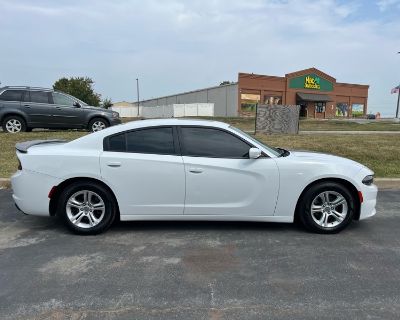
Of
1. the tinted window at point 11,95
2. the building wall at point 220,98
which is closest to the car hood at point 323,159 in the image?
the tinted window at point 11,95

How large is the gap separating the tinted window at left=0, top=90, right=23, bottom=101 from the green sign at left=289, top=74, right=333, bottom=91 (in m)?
49.7

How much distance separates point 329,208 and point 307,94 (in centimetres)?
5744

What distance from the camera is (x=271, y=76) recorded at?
56.5m

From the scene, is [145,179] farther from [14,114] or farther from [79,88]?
[79,88]

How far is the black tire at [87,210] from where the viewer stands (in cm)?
476

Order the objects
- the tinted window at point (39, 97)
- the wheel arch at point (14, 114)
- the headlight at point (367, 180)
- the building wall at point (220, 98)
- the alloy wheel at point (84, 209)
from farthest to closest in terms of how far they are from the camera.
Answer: the building wall at point (220, 98)
the tinted window at point (39, 97)
the wheel arch at point (14, 114)
the headlight at point (367, 180)
the alloy wheel at point (84, 209)

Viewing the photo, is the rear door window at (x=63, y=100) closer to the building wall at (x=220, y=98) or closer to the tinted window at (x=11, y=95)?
the tinted window at (x=11, y=95)

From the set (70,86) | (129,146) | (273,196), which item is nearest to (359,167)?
(273,196)

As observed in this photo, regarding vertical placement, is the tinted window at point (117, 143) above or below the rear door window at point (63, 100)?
below

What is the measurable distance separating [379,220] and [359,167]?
3.48 ft

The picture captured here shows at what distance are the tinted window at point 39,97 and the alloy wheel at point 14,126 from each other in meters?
0.90

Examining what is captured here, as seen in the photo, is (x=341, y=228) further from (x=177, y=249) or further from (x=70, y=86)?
(x=70, y=86)

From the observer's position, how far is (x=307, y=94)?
195 ft

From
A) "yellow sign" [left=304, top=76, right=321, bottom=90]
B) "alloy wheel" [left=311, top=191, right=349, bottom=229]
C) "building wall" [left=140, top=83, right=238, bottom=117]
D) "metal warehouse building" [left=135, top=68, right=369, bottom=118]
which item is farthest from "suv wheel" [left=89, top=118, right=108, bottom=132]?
"yellow sign" [left=304, top=76, right=321, bottom=90]
